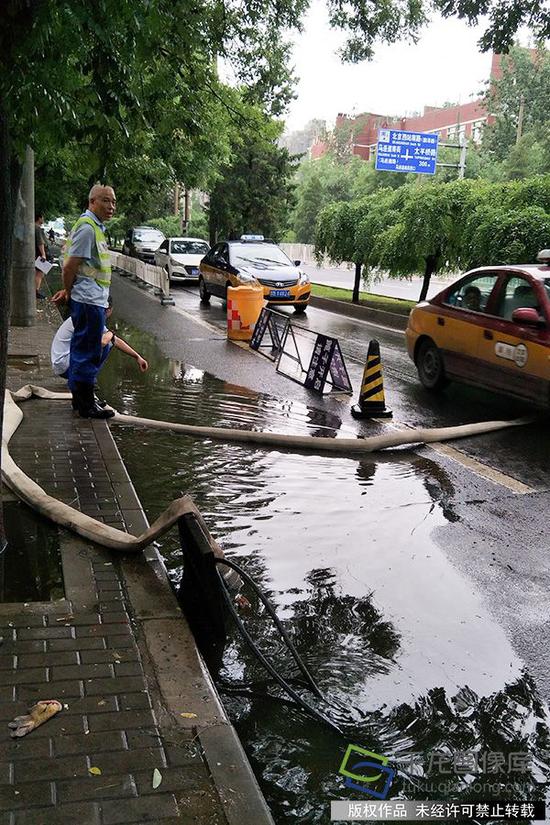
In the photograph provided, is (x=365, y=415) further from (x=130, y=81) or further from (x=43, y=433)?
(x=130, y=81)

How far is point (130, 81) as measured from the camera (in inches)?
198

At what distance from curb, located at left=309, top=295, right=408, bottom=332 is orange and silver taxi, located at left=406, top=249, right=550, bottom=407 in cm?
801

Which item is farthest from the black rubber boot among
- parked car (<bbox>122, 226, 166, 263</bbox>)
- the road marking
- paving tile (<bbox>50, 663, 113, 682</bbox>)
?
parked car (<bbox>122, 226, 166, 263</bbox>)

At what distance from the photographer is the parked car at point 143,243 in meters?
38.3

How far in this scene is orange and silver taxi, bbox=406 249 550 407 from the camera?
325 inches

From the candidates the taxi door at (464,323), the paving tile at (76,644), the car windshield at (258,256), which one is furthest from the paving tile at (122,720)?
the car windshield at (258,256)

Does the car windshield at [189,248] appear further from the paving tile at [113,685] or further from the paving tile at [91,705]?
the paving tile at [91,705]

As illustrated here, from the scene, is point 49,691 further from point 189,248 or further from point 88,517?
point 189,248

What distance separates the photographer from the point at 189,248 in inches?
1190

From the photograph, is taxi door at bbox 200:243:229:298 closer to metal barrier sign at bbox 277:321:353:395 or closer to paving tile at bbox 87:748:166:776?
metal barrier sign at bbox 277:321:353:395

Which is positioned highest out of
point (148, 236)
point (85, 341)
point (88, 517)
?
point (148, 236)

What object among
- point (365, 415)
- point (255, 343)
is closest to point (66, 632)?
point (365, 415)

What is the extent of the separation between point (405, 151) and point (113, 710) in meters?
30.3

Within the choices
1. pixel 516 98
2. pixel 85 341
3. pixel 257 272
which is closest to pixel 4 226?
pixel 85 341
